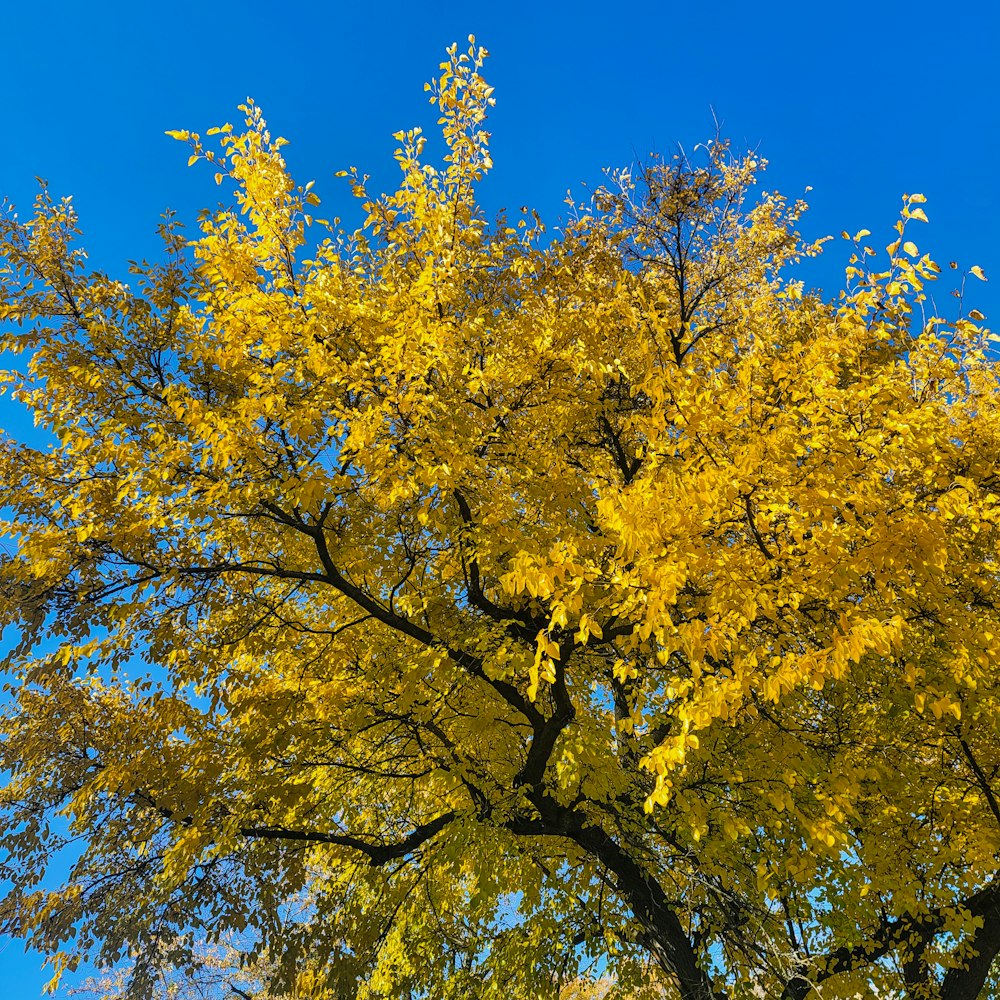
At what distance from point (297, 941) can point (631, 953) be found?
408 centimetres

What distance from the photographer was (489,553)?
5.88m

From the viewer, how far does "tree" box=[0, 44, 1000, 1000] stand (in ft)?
14.1

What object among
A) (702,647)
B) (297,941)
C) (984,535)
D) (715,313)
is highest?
(715,313)

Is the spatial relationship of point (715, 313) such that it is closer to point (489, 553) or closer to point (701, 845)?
point (489, 553)

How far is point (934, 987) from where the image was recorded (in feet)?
25.9

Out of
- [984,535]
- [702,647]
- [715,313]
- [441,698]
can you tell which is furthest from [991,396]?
[441,698]

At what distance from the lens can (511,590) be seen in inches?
159

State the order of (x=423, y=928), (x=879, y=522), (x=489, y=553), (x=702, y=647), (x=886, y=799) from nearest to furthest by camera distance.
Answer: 1. (x=702, y=647)
2. (x=879, y=522)
3. (x=489, y=553)
4. (x=886, y=799)
5. (x=423, y=928)

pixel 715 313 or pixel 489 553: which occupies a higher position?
pixel 715 313

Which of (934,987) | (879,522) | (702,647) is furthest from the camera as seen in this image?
(934,987)

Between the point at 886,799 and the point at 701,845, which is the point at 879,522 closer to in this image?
the point at 701,845

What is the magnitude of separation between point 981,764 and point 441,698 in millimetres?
5814

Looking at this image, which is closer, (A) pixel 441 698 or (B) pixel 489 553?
(B) pixel 489 553

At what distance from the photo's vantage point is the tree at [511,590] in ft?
14.1
